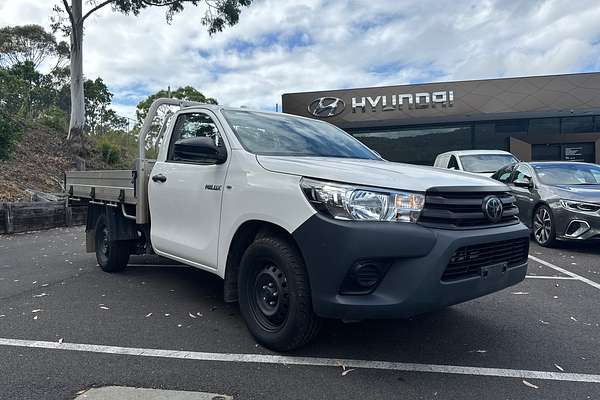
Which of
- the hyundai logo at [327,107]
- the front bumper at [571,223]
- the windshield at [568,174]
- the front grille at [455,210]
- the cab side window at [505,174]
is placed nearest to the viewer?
the front grille at [455,210]

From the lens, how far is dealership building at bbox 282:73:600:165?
2523 centimetres

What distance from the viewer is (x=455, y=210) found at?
3.05 metres

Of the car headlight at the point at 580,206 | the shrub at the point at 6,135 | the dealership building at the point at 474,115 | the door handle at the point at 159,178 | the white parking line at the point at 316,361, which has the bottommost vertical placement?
the white parking line at the point at 316,361

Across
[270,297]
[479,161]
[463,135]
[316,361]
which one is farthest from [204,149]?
[463,135]

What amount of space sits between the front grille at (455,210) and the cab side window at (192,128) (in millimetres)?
1994

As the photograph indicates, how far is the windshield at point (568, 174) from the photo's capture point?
26.3 feet

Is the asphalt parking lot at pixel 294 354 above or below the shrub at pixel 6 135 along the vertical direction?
below

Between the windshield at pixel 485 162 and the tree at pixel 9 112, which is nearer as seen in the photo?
the windshield at pixel 485 162

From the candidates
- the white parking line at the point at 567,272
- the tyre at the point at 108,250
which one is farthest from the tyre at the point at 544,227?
the tyre at the point at 108,250

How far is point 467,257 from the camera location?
9.93 feet

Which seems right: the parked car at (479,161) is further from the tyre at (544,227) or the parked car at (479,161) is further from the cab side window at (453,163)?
the tyre at (544,227)

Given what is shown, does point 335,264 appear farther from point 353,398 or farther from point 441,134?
point 441,134

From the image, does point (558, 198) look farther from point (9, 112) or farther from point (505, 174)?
point (9, 112)

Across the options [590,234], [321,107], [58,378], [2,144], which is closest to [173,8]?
[2,144]
